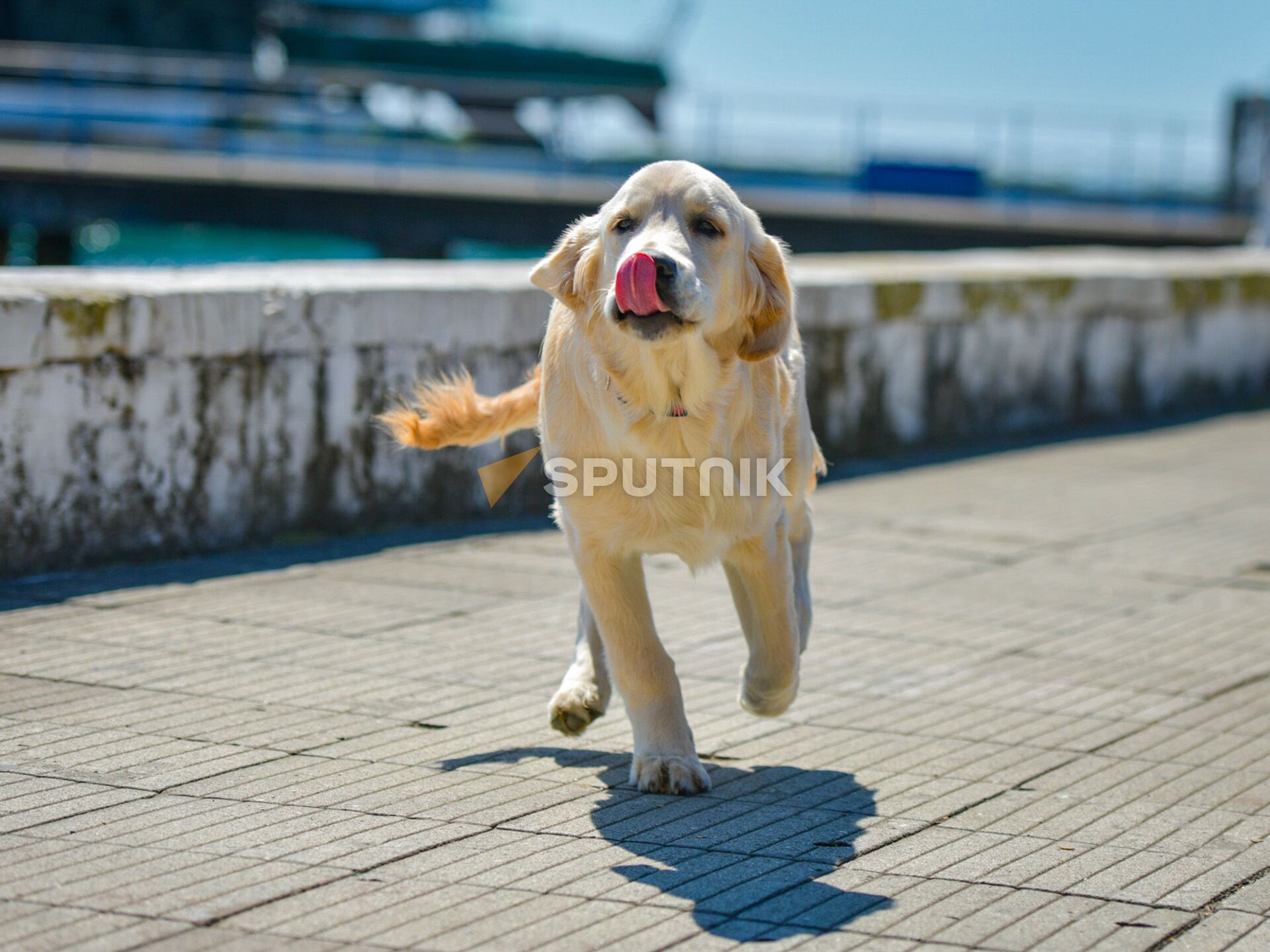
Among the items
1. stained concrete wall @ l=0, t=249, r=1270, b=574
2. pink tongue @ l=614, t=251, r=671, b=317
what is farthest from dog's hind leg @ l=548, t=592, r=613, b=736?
stained concrete wall @ l=0, t=249, r=1270, b=574

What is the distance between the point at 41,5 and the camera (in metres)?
42.6

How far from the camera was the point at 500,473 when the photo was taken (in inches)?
192

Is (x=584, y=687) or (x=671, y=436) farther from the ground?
(x=671, y=436)

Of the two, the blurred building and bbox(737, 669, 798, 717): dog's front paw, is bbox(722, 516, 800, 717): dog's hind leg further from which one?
the blurred building

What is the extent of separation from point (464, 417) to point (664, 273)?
1.60 meters

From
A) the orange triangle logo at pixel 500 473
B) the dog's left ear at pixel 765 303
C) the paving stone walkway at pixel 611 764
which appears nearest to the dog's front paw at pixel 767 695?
the paving stone walkway at pixel 611 764

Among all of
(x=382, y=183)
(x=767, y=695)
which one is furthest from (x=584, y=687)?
(x=382, y=183)

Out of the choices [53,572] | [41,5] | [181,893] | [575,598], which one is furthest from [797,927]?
[41,5]

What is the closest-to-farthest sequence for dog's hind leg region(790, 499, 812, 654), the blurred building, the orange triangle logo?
dog's hind leg region(790, 499, 812, 654) → the orange triangle logo → the blurred building

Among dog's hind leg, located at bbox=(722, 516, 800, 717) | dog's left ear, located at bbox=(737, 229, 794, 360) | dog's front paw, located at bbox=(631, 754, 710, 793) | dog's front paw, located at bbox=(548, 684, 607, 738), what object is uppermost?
dog's left ear, located at bbox=(737, 229, 794, 360)

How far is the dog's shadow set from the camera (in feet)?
10.3

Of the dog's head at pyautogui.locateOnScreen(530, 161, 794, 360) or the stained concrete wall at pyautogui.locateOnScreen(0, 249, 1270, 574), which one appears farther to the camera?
the stained concrete wall at pyautogui.locateOnScreen(0, 249, 1270, 574)

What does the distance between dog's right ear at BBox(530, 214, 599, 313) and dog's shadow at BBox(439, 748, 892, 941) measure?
3.86 feet

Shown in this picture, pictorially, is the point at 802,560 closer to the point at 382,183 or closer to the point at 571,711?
the point at 571,711
